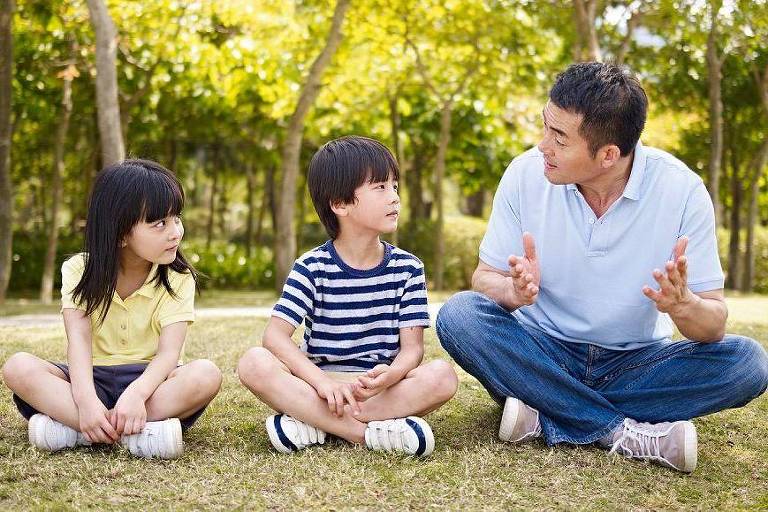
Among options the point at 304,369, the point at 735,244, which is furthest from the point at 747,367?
the point at 735,244

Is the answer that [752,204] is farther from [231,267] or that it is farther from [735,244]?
[231,267]

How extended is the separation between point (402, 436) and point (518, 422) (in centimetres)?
39

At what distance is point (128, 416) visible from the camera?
8.79 ft

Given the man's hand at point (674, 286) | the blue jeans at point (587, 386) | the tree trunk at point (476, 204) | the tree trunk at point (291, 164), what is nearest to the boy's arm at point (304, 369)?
the blue jeans at point (587, 386)

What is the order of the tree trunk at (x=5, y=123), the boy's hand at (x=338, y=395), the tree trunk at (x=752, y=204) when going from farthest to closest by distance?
1. the tree trunk at (x=752, y=204)
2. the tree trunk at (x=5, y=123)
3. the boy's hand at (x=338, y=395)

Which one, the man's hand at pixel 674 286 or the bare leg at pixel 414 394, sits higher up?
the man's hand at pixel 674 286

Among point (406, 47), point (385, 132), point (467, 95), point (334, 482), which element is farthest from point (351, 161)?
point (385, 132)

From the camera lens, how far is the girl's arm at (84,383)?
2660mm

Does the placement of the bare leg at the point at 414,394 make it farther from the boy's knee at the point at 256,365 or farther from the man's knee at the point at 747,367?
the man's knee at the point at 747,367

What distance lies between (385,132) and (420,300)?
10.8 m

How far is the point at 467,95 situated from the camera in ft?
41.1

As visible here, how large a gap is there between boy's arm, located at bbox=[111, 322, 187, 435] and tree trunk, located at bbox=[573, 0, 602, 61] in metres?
6.82

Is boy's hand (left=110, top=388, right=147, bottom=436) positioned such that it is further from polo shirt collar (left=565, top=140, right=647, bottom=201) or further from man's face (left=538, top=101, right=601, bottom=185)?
polo shirt collar (left=565, top=140, right=647, bottom=201)

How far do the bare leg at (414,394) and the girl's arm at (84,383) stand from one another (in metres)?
0.78
